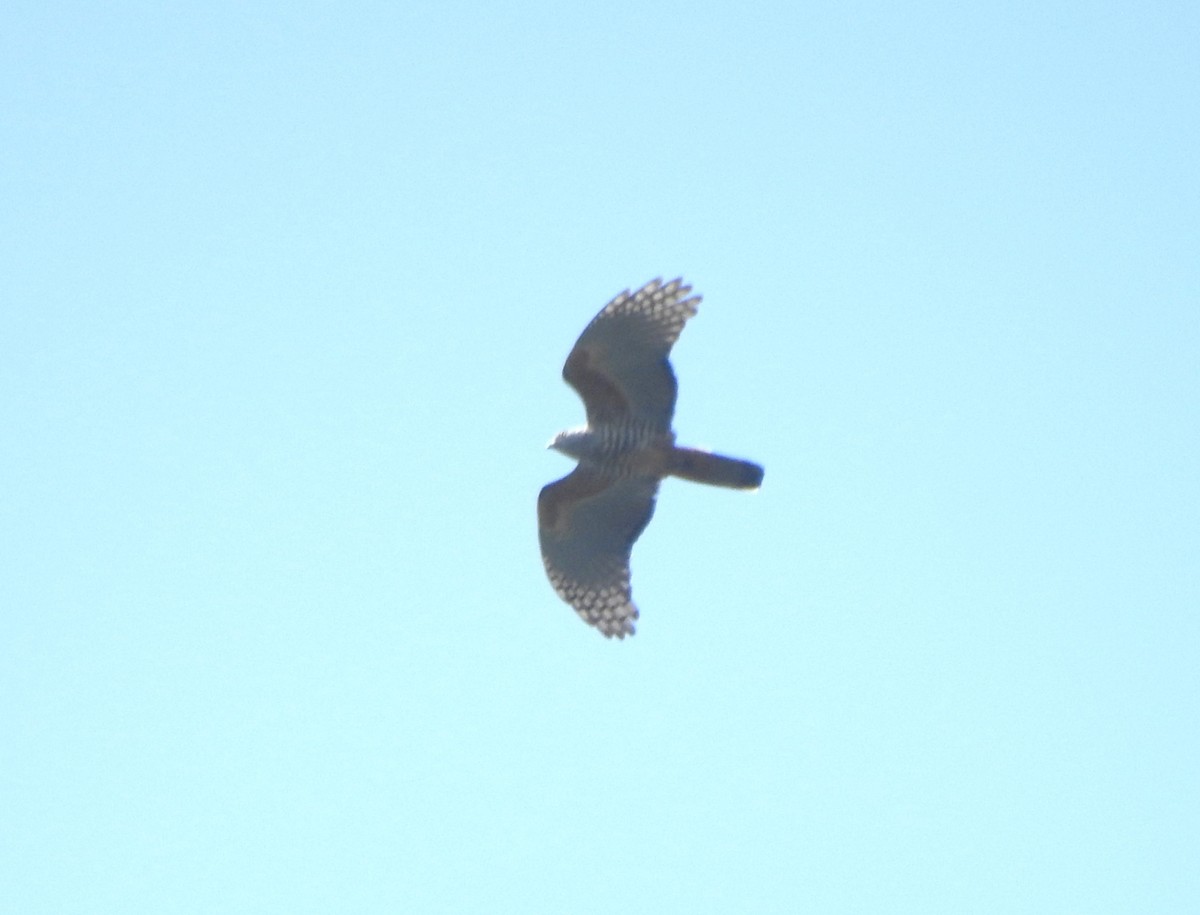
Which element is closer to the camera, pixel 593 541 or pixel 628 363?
pixel 628 363

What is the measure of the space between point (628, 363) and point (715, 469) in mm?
1145

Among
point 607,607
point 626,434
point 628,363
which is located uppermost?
point 628,363

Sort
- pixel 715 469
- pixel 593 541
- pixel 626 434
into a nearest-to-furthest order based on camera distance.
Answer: pixel 715 469
pixel 626 434
pixel 593 541

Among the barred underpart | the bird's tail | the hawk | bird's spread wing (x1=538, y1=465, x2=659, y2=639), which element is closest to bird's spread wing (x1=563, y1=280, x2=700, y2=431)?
the hawk

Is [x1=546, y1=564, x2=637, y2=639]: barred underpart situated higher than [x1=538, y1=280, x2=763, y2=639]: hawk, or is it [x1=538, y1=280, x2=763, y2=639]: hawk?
[x1=538, y1=280, x2=763, y2=639]: hawk

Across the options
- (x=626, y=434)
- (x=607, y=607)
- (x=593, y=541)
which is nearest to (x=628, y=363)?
(x=626, y=434)

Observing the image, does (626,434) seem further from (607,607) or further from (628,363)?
(607,607)

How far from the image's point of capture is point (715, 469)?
48.3 feet

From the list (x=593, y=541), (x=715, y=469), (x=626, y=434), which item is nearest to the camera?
(x=715, y=469)

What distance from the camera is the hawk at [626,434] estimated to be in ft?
48.8

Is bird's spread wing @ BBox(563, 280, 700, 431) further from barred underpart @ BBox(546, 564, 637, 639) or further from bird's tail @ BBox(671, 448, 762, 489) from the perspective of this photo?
barred underpart @ BBox(546, 564, 637, 639)

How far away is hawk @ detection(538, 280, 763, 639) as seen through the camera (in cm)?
1488

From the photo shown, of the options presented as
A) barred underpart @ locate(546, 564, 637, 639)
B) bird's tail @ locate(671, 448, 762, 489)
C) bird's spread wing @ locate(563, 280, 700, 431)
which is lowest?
barred underpart @ locate(546, 564, 637, 639)

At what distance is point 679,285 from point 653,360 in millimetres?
712
